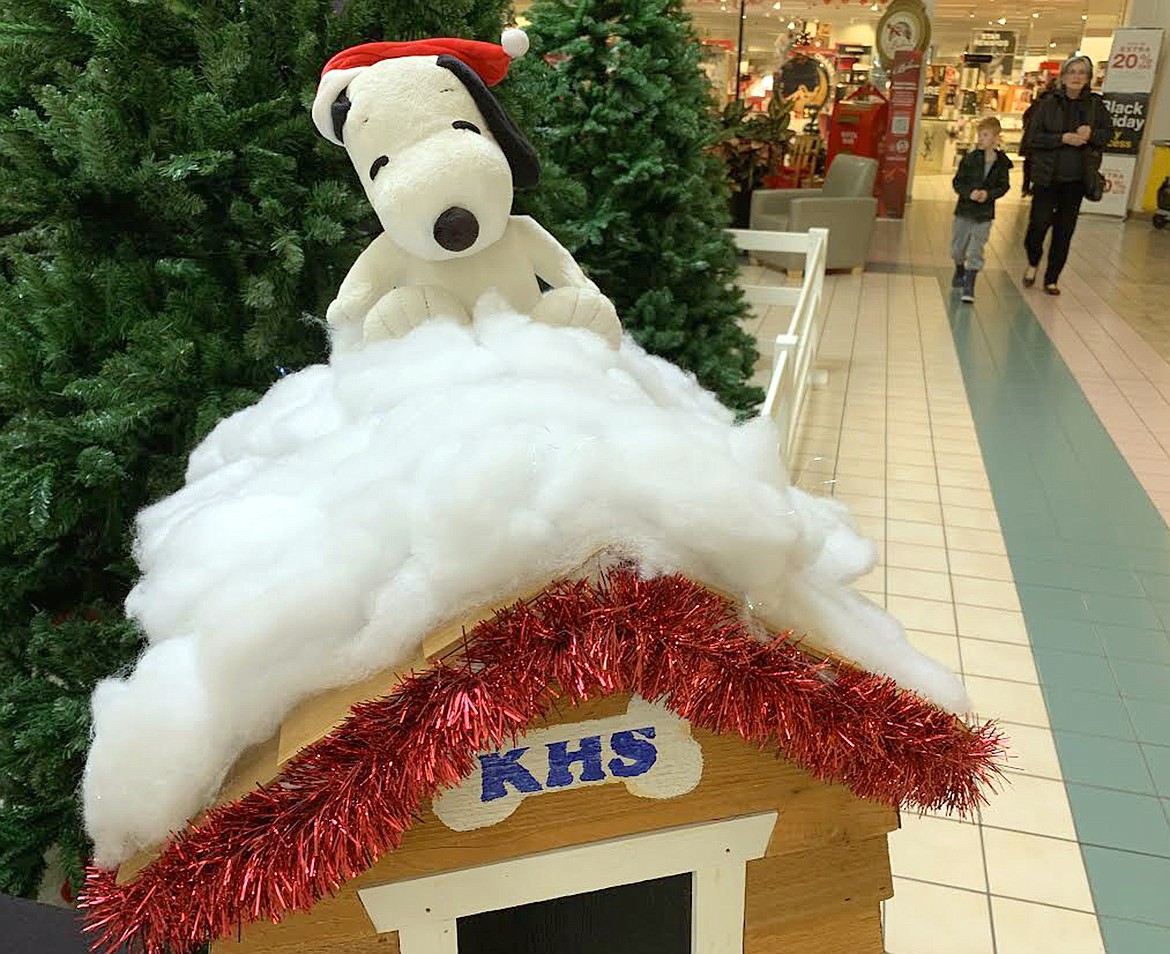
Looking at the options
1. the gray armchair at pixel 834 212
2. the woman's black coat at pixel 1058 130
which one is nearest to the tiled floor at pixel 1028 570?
the woman's black coat at pixel 1058 130

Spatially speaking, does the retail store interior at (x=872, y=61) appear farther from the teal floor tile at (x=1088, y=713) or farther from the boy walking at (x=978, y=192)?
the teal floor tile at (x=1088, y=713)

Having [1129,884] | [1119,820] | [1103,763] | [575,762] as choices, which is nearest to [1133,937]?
[1129,884]

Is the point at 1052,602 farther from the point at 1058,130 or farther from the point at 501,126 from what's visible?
the point at 1058,130

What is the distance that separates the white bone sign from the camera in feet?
2.31

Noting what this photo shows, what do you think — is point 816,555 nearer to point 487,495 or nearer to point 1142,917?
point 487,495

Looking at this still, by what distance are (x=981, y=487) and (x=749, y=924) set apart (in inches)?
136

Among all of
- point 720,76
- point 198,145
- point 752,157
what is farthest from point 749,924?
point 720,76

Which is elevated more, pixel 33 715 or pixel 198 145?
pixel 198 145

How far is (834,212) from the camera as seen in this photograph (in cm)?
780

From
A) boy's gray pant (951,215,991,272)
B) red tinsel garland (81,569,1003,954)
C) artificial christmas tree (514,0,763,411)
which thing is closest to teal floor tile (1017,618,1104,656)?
artificial christmas tree (514,0,763,411)

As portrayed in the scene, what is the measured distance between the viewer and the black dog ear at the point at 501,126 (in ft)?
3.38

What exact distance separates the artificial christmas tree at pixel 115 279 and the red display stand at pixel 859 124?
958 centimetres

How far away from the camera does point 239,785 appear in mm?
681

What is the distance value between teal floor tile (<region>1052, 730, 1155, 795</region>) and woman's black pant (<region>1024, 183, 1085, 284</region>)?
5550 mm
